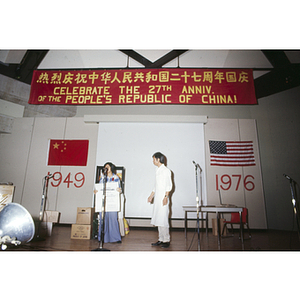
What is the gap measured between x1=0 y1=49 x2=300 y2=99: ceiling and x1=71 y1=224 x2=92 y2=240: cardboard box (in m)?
4.25

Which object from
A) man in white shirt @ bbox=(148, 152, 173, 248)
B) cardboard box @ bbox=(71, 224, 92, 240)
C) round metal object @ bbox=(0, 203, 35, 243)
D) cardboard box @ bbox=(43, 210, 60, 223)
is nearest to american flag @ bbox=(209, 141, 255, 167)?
man in white shirt @ bbox=(148, 152, 173, 248)

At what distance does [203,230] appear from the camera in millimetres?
5652

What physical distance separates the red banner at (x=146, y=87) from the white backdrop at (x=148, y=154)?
4.87 ft

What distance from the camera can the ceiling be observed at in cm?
539

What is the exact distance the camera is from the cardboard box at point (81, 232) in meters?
4.09

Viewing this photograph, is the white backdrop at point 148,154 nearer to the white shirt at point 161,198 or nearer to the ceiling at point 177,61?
the ceiling at point 177,61

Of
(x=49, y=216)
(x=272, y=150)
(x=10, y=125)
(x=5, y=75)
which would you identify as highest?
(x=5, y=75)

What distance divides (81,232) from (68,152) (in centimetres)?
303

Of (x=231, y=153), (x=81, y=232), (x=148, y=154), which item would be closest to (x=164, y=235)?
(x=81, y=232)

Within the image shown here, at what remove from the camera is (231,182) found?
5.90 m

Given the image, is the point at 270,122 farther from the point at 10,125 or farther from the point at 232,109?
→ the point at 10,125

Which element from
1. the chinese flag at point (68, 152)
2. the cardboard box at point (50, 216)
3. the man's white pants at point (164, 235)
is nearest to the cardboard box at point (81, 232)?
the cardboard box at point (50, 216)
